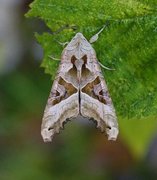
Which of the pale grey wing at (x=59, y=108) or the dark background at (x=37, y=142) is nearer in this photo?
the pale grey wing at (x=59, y=108)

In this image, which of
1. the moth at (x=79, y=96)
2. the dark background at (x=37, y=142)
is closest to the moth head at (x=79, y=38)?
the moth at (x=79, y=96)

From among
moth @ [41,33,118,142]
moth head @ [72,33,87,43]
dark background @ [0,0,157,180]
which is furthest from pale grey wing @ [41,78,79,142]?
dark background @ [0,0,157,180]

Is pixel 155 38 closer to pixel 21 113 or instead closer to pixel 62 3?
pixel 62 3

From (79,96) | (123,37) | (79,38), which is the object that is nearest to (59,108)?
(79,96)

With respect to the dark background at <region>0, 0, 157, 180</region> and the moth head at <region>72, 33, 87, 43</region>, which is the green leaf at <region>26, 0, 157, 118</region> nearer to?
the moth head at <region>72, 33, 87, 43</region>

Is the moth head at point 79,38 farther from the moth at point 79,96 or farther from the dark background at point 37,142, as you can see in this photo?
the dark background at point 37,142

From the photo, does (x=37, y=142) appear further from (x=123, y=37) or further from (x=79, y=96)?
(x=123, y=37)
